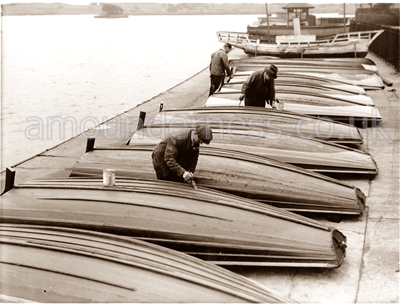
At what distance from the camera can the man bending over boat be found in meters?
5.89

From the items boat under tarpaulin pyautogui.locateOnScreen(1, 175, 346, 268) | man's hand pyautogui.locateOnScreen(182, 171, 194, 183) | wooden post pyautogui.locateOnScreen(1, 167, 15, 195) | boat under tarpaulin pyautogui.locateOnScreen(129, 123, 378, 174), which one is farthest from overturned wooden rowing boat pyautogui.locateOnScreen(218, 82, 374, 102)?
wooden post pyautogui.locateOnScreen(1, 167, 15, 195)

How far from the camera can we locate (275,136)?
855 cm

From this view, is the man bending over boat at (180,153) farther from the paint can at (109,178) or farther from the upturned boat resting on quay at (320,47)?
the upturned boat resting on quay at (320,47)

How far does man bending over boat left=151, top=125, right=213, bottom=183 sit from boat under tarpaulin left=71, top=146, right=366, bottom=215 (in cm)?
69

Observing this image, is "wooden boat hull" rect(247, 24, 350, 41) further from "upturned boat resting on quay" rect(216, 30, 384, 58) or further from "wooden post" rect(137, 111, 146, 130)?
"wooden post" rect(137, 111, 146, 130)

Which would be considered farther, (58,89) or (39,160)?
(58,89)

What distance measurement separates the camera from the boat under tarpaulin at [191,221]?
18.3 ft

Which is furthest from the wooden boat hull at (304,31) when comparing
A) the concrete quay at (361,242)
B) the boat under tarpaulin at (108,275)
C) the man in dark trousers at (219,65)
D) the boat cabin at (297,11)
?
the boat under tarpaulin at (108,275)

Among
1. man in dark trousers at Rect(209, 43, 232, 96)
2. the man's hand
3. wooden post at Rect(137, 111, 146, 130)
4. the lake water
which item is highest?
man in dark trousers at Rect(209, 43, 232, 96)

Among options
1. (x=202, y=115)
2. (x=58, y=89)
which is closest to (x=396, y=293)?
(x=202, y=115)

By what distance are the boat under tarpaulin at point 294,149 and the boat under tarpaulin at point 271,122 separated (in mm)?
352

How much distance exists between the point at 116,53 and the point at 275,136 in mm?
44722

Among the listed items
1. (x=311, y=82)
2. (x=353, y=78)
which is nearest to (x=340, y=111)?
(x=311, y=82)

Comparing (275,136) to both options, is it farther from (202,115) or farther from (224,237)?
(224,237)
